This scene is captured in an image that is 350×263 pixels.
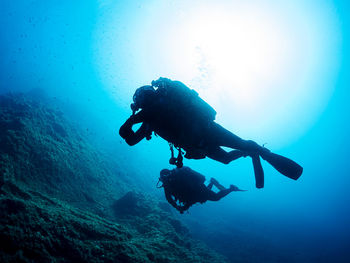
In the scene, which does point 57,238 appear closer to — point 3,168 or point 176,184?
point 176,184

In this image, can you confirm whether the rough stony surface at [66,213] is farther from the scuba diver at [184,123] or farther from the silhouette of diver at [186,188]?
the scuba diver at [184,123]

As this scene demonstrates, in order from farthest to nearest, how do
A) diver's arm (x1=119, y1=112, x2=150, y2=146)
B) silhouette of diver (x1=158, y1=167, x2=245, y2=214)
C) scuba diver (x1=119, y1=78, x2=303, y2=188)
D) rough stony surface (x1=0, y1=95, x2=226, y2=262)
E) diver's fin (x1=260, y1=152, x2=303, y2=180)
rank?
rough stony surface (x1=0, y1=95, x2=226, y2=262)
silhouette of diver (x1=158, y1=167, x2=245, y2=214)
diver's arm (x1=119, y1=112, x2=150, y2=146)
scuba diver (x1=119, y1=78, x2=303, y2=188)
diver's fin (x1=260, y1=152, x2=303, y2=180)

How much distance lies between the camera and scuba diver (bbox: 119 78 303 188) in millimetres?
4039

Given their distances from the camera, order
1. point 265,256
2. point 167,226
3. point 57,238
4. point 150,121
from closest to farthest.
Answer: point 150,121, point 57,238, point 167,226, point 265,256

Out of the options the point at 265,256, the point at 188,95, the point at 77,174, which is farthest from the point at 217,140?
the point at 265,256

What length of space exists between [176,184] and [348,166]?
605 ft

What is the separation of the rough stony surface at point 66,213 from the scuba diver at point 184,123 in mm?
5094

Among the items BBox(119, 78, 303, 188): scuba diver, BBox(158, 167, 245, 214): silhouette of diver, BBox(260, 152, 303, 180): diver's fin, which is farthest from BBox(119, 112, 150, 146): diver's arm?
BBox(260, 152, 303, 180): diver's fin

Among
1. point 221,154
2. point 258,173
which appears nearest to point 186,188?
point 221,154

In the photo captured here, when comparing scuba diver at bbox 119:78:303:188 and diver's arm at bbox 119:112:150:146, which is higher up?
scuba diver at bbox 119:78:303:188

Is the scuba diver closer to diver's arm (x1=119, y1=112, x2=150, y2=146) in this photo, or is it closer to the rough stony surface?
diver's arm (x1=119, y1=112, x2=150, y2=146)

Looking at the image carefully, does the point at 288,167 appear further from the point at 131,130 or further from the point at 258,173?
the point at 131,130

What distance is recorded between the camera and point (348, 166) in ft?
476

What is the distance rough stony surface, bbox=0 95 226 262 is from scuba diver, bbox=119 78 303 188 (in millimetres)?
5094
